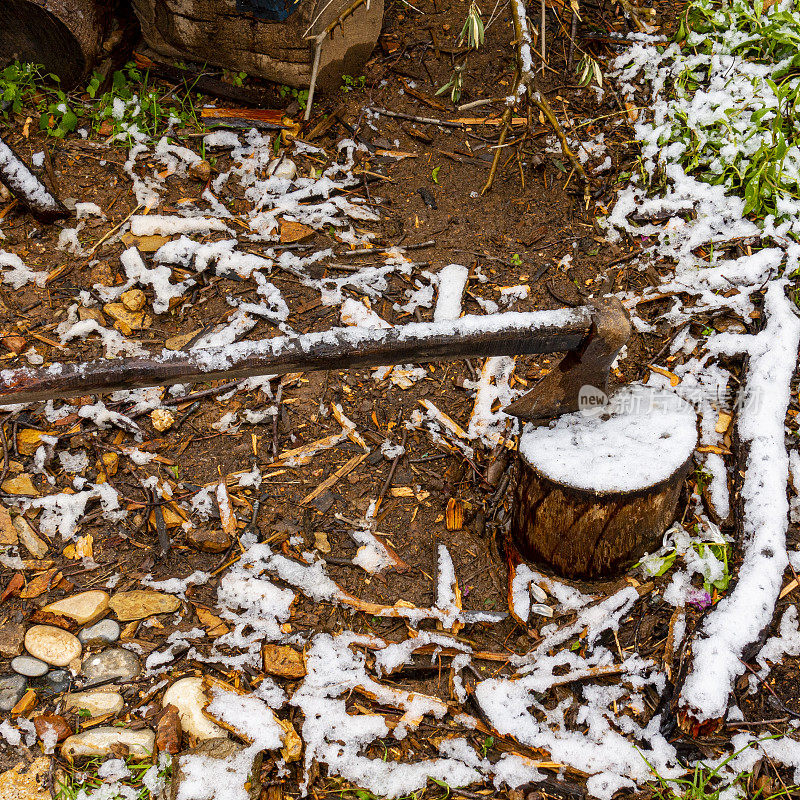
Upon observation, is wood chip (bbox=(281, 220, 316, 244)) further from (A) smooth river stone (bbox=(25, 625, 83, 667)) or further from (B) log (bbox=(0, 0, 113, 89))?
(A) smooth river stone (bbox=(25, 625, 83, 667))

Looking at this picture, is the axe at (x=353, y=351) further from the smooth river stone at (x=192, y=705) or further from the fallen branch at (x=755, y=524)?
the smooth river stone at (x=192, y=705)

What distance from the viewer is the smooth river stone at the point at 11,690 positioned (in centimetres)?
200

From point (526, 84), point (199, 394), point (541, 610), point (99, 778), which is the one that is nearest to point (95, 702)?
point (99, 778)

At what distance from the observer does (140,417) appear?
2.70 metres

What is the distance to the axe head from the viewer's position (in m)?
2.00

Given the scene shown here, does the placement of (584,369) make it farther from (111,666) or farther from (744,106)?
(744,106)

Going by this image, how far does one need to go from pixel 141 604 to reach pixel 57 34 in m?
2.83

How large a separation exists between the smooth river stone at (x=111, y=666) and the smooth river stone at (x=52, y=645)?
6cm

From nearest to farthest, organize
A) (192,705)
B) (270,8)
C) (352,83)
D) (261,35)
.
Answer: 1. (192,705)
2. (270,8)
3. (261,35)
4. (352,83)

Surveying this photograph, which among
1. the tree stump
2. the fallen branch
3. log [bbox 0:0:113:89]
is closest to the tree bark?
the tree stump

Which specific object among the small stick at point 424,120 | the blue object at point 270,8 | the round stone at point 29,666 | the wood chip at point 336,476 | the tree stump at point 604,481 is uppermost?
the blue object at point 270,8

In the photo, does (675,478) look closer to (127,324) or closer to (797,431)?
(797,431)

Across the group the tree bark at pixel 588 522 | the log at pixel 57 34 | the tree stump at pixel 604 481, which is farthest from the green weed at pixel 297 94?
the tree bark at pixel 588 522

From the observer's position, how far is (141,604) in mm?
2230
